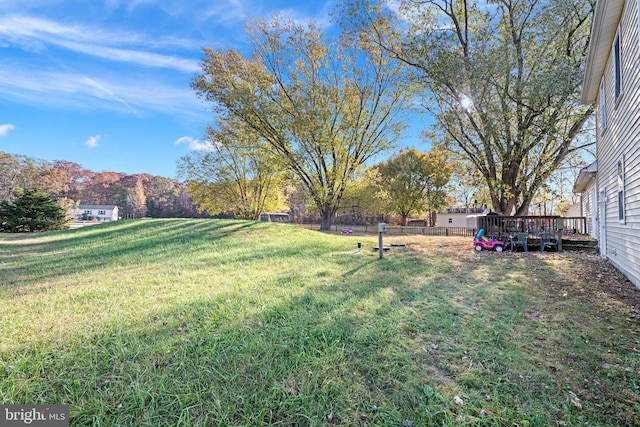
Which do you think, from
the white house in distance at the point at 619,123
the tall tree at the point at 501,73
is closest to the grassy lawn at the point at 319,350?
the white house in distance at the point at 619,123

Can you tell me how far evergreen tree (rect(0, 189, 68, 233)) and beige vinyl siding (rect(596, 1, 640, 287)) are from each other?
106ft

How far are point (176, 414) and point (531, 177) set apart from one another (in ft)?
50.3

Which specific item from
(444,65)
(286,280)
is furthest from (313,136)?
(286,280)

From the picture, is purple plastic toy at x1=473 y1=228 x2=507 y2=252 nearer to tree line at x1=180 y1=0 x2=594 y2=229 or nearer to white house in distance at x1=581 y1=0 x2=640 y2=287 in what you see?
white house in distance at x1=581 y1=0 x2=640 y2=287

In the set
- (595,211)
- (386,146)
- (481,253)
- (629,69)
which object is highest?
(386,146)

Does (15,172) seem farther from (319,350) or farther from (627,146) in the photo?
(627,146)

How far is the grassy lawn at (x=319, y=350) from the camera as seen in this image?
1.96m

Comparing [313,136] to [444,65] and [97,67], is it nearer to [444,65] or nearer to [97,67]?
[444,65]

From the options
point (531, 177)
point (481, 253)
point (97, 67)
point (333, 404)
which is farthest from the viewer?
point (531, 177)

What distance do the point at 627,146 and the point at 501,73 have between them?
6.69m

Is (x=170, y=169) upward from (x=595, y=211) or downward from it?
upward

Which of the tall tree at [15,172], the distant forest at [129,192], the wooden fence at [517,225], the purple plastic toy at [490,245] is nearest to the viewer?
the purple plastic toy at [490,245]

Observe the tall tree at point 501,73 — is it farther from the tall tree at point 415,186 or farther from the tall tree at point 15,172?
the tall tree at point 15,172

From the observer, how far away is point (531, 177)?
1229 centimetres
